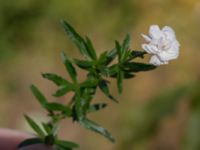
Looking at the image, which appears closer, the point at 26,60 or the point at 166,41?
the point at 166,41

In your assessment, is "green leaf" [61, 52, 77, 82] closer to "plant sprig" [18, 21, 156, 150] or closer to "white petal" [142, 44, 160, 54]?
"plant sprig" [18, 21, 156, 150]

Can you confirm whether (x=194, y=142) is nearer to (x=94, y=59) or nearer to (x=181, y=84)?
(x=181, y=84)

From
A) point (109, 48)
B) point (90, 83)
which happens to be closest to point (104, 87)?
point (90, 83)

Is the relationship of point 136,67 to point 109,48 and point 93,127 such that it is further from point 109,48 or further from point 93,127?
point 109,48

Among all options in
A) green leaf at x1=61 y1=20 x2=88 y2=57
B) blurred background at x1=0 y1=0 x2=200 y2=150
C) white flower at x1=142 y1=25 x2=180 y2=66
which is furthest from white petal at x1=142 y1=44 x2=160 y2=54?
blurred background at x1=0 y1=0 x2=200 y2=150

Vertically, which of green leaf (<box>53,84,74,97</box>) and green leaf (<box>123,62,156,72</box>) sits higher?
green leaf (<box>123,62,156,72</box>)

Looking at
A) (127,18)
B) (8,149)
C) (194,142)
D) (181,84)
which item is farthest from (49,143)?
(127,18)

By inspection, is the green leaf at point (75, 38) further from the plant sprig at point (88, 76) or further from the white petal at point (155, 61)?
the white petal at point (155, 61)

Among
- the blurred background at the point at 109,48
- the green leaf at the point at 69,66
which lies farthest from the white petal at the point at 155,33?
the blurred background at the point at 109,48
